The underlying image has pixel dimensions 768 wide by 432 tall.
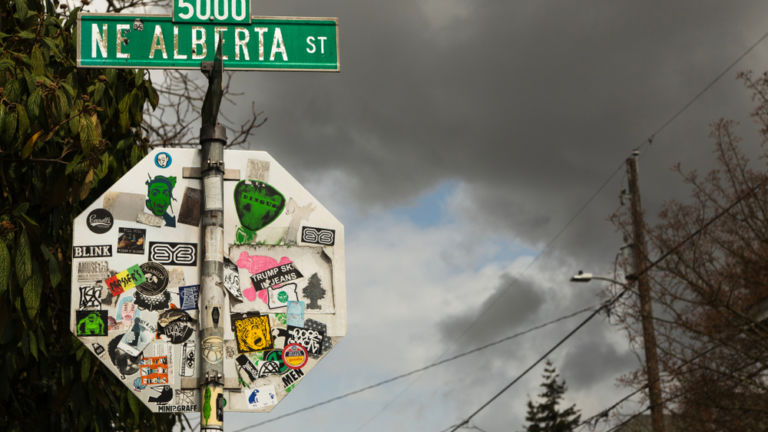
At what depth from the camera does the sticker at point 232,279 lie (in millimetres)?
3848

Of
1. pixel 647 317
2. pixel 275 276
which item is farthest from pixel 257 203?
pixel 647 317

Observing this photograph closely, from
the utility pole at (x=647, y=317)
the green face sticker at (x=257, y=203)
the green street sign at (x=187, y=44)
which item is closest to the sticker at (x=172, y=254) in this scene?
the green face sticker at (x=257, y=203)

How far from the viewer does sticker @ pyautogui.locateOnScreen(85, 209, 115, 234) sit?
3.85m

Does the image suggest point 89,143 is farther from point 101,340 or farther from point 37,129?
point 101,340

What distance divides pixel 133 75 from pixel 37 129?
1246 mm

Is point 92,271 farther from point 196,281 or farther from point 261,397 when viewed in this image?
point 261,397

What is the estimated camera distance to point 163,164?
3998mm

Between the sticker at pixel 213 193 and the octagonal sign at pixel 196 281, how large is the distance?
0.01m

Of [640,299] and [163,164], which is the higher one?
[640,299]

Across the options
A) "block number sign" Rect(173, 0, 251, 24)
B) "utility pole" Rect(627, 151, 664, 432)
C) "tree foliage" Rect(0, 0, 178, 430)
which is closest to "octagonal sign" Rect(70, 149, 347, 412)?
"block number sign" Rect(173, 0, 251, 24)

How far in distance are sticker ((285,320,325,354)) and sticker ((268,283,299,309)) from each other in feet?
0.36

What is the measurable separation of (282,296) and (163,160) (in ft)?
2.57

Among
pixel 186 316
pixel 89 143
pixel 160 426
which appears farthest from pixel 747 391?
pixel 186 316

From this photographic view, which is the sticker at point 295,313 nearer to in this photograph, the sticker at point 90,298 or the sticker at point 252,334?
the sticker at point 252,334
